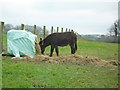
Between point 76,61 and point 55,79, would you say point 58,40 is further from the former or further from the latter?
point 55,79

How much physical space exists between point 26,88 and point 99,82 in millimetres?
2393

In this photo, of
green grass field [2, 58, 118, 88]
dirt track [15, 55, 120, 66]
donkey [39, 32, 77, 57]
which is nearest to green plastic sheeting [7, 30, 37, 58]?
dirt track [15, 55, 120, 66]

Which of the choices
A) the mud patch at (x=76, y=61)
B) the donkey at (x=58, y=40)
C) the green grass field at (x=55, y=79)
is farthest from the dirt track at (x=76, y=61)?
the donkey at (x=58, y=40)

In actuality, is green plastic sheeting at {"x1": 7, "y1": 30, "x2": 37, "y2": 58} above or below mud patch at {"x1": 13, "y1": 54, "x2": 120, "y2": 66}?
above

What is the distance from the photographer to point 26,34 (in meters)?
13.3

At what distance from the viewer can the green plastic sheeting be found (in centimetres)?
1255

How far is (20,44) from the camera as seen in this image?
503 inches

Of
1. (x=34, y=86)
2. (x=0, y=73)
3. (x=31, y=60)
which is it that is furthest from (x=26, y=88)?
(x=31, y=60)

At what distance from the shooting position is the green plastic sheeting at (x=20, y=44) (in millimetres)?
12547

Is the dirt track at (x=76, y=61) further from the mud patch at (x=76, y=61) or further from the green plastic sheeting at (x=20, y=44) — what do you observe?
the green plastic sheeting at (x=20, y=44)

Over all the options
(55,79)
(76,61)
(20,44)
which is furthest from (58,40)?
(55,79)

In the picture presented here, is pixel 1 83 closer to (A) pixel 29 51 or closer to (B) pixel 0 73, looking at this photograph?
(B) pixel 0 73

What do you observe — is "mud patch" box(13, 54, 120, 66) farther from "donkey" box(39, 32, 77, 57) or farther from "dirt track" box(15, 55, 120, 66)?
"donkey" box(39, 32, 77, 57)

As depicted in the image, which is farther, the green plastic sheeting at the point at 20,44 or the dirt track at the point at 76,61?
the green plastic sheeting at the point at 20,44
